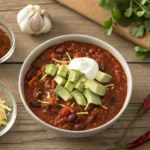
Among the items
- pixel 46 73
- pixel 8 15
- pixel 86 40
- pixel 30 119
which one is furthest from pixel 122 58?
pixel 8 15

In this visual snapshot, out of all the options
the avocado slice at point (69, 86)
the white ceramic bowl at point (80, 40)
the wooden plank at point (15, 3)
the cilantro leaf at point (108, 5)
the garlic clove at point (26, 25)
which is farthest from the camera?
the wooden plank at point (15, 3)

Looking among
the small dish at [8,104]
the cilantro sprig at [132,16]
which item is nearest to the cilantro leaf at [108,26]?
the cilantro sprig at [132,16]

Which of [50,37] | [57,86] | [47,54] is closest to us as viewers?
[57,86]

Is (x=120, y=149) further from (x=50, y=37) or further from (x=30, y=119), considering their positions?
(x=50, y=37)

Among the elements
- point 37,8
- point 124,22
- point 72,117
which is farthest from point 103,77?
point 37,8

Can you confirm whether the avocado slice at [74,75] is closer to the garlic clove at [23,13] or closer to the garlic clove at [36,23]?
the garlic clove at [36,23]

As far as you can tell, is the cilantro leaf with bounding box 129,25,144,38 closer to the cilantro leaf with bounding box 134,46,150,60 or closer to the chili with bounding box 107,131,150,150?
the cilantro leaf with bounding box 134,46,150,60

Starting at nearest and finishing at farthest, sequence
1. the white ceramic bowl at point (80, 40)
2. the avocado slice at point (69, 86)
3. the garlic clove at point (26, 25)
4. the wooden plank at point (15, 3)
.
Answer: the white ceramic bowl at point (80, 40) < the avocado slice at point (69, 86) < the garlic clove at point (26, 25) < the wooden plank at point (15, 3)
